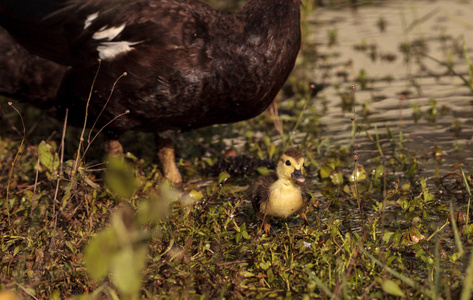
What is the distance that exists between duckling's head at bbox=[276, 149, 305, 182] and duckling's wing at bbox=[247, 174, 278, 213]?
13 centimetres

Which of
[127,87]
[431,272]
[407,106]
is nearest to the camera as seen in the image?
[431,272]

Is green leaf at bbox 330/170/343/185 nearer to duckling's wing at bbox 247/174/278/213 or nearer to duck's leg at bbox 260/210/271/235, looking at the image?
duckling's wing at bbox 247/174/278/213

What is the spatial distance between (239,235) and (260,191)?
46 cm

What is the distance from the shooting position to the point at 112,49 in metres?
5.26

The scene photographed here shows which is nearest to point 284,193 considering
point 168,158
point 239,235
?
point 239,235

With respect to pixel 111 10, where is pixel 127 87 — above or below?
below

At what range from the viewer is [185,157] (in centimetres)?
657

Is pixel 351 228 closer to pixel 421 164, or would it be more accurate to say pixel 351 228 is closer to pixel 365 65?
pixel 421 164

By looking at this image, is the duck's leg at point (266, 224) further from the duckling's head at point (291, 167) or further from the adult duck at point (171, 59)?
the adult duck at point (171, 59)

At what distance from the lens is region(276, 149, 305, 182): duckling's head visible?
4438 millimetres

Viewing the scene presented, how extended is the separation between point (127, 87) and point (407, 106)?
3.43 m

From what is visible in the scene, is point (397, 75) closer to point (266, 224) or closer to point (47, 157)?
point (266, 224)

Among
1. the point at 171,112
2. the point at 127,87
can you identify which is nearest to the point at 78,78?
the point at 127,87

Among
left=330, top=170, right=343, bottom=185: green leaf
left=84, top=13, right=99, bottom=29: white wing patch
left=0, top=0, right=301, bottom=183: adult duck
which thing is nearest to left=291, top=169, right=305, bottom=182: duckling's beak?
left=0, top=0, right=301, bottom=183: adult duck
